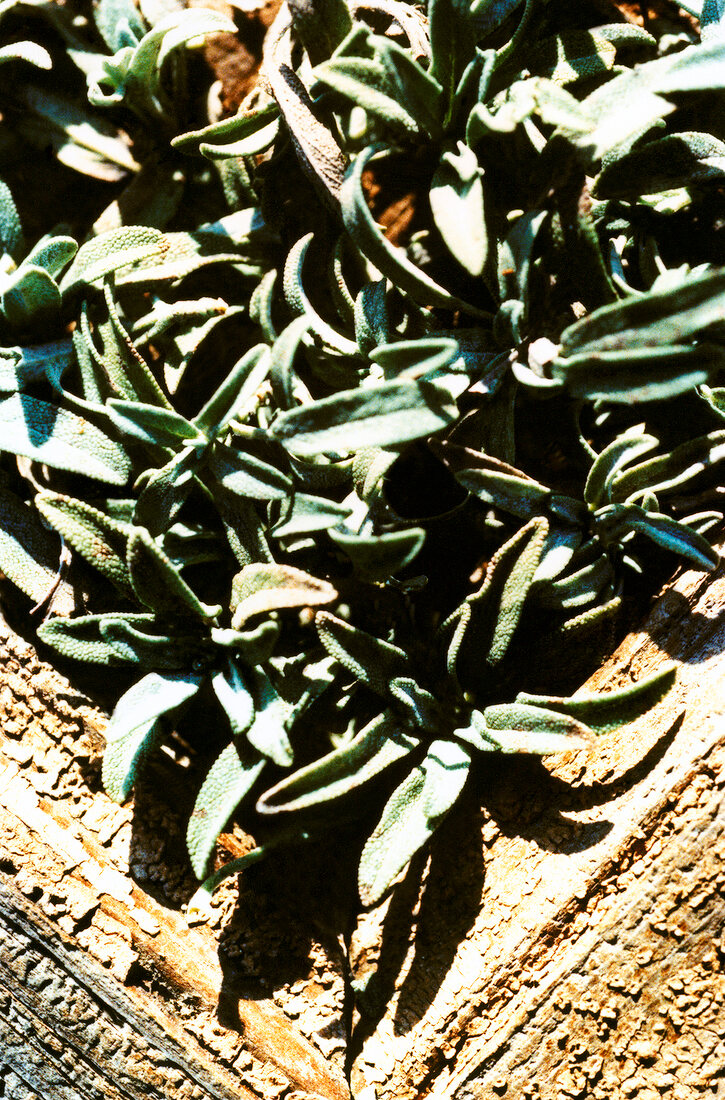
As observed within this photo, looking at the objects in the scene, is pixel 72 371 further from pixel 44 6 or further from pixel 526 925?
pixel 526 925

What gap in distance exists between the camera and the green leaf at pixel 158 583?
0.99 metres

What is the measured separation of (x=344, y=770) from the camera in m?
1.01

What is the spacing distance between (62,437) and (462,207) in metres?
0.66

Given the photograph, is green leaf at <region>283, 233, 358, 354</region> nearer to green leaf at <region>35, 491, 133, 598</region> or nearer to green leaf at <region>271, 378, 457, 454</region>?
green leaf at <region>271, 378, 457, 454</region>

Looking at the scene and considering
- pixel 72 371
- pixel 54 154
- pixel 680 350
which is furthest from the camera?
pixel 54 154

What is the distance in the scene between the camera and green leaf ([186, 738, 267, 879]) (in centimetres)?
100

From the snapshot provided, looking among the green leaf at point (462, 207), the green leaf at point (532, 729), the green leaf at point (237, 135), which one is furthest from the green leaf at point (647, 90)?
the green leaf at point (532, 729)

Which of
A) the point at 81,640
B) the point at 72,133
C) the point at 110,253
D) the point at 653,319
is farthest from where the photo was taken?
the point at 72,133

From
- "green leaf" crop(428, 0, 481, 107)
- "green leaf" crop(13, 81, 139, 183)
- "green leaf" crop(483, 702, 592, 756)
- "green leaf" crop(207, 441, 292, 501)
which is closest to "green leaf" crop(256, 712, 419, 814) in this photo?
"green leaf" crop(483, 702, 592, 756)

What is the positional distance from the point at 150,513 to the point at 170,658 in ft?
0.68

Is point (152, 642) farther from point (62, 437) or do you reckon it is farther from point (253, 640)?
point (62, 437)

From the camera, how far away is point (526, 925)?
38.9 inches

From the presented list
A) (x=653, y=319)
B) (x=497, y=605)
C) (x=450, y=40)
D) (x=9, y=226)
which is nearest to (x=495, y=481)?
(x=497, y=605)


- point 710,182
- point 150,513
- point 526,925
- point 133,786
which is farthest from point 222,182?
point 526,925
